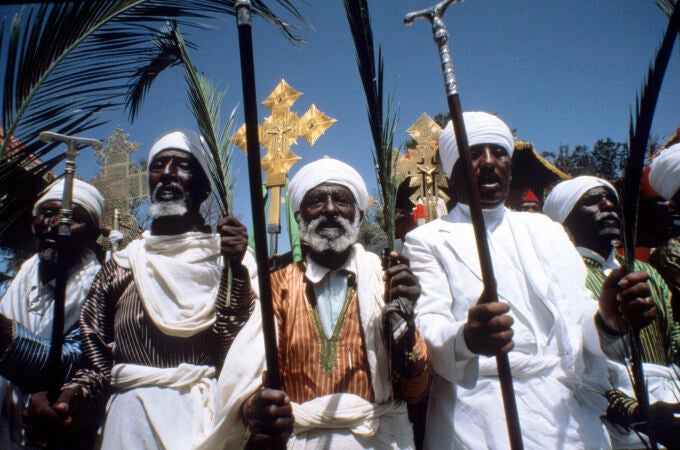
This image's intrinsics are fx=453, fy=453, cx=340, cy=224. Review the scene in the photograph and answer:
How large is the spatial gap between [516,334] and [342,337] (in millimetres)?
915

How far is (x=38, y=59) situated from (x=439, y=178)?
5746 millimetres

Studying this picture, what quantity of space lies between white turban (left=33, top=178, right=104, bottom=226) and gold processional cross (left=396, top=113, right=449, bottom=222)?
4662 millimetres

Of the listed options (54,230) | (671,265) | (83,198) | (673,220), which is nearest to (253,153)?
(54,230)

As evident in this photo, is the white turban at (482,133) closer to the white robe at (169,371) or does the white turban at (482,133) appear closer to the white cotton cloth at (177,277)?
the white robe at (169,371)

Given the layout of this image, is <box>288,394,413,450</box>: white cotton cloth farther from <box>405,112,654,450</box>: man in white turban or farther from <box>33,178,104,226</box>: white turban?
<box>33,178,104,226</box>: white turban

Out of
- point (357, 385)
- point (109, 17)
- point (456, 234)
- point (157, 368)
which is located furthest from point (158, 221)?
point (456, 234)

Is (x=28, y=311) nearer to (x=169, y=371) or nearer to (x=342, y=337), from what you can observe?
(x=169, y=371)

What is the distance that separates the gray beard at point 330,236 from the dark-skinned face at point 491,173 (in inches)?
29.6

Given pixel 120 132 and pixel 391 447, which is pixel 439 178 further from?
pixel 391 447

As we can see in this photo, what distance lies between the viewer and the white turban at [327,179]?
3.00 metres

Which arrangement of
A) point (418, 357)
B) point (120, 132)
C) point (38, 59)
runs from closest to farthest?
point (418, 357)
point (38, 59)
point (120, 132)

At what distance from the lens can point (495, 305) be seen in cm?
185

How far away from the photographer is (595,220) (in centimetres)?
378

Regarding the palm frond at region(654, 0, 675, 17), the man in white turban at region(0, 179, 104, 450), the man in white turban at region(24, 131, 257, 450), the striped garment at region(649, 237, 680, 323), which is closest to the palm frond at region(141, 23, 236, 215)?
the man in white turban at region(24, 131, 257, 450)
